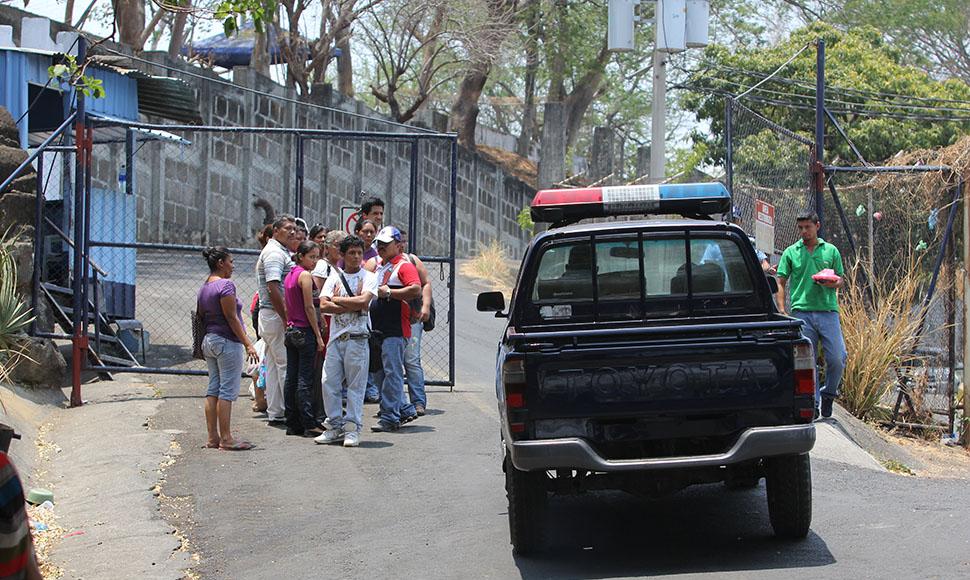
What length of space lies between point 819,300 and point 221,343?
519 centimetres

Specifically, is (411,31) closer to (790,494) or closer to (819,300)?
(819,300)

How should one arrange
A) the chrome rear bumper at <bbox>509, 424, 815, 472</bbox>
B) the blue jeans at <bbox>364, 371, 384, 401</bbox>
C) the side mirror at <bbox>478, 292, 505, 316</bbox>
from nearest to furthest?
the chrome rear bumper at <bbox>509, 424, 815, 472</bbox> < the side mirror at <bbox>478, 292, 505, 316</bbox> < the blue jeans at <bbox>364, 371, 384, 401</bbox>

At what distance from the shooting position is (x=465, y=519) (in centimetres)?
793

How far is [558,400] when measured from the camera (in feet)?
22.0

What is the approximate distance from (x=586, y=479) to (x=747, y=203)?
826 centimetres

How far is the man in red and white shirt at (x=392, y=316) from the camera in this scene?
36.0 ft

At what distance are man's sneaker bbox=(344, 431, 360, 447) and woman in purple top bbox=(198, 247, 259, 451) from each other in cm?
80

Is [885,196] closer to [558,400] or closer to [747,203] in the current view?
[747,203]

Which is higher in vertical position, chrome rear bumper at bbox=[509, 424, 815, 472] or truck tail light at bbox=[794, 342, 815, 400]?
truck tail light at bbox=[794, 342, 815, 400]

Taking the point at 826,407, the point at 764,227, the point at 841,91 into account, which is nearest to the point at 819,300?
the point at 826,407

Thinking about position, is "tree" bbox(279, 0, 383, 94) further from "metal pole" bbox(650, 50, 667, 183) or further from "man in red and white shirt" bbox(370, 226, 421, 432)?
"man in red and white shirt" bbox(370, 226, 421, 432)

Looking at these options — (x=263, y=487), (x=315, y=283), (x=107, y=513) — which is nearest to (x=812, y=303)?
(x=315, y=283)

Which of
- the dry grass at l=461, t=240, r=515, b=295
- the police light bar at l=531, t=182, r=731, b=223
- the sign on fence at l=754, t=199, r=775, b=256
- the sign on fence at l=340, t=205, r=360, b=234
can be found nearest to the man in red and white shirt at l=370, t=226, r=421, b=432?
the sign on fence at l=340, t=205, r=360, b=234

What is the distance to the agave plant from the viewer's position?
11484 millimetres
